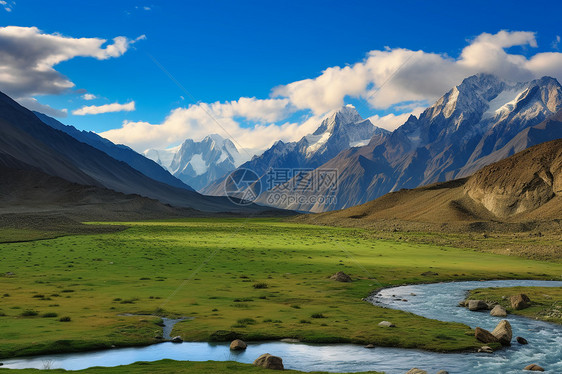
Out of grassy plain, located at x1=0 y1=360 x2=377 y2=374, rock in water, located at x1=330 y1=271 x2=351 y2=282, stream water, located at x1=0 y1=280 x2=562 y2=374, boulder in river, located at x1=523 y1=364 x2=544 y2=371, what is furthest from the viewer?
rock in water, located at x1=330 y1=271 x2=351 y2=282

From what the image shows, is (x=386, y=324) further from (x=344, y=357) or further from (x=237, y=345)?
(x=237, y=345)

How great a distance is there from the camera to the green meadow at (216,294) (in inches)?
1080

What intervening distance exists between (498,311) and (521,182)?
152 m

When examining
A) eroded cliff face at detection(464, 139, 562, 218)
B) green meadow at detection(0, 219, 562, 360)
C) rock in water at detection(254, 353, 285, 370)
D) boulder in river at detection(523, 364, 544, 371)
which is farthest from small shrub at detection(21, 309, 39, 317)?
eroded cliff face at detection(464, 139, 562, 218)

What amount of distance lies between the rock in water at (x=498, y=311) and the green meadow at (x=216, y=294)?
579 cm

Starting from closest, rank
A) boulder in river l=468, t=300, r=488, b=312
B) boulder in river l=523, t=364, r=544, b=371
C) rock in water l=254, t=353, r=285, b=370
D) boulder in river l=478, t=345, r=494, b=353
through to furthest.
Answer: rock in water l=254, t=353, r=285, b=370 → boulder in river l=523, t=364, r=544, b=371 → boulder in river l=478, t=345, r=494, b=353 → boulder in river l=468, t=300, r=488, b=312

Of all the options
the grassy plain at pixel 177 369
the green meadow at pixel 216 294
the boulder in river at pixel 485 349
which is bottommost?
the green meadow at pixel 216 294

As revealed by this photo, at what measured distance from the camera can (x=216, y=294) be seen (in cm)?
4153

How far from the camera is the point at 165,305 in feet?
118

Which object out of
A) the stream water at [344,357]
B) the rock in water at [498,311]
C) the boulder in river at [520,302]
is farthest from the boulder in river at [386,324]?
the boulder in river at [520,302]

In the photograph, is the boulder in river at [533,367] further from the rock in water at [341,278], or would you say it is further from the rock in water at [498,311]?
the rock in water at [341,278]

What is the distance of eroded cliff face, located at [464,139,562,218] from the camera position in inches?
6432

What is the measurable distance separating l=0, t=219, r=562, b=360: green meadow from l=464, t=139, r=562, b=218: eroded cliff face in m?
95.2

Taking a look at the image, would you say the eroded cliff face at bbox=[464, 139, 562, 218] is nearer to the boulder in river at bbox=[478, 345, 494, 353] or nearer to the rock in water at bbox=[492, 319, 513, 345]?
the rock in water at bbox=[492, 319, 513, 345]
